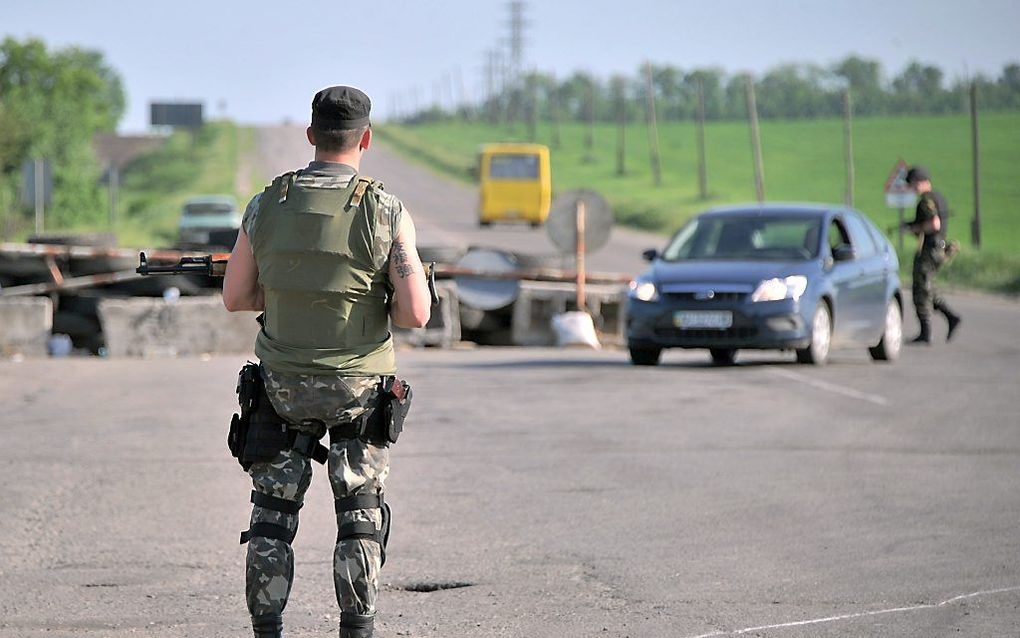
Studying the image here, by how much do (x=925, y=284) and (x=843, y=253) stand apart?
3414mm

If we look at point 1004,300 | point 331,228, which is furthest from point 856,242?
point 1004,300

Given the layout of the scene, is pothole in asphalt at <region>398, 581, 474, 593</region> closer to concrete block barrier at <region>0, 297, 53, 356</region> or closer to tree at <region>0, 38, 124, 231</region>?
concrete block barrier at <region>0, 297, 53, 356</region>

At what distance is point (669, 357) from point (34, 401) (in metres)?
7.75

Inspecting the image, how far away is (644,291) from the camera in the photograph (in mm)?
16547

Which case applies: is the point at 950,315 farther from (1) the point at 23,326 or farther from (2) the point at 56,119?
(2) the point at 56,119

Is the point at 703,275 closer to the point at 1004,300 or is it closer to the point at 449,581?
the point at 449,581

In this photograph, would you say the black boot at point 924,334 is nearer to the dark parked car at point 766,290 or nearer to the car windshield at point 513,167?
the dark parked car at point 766,290

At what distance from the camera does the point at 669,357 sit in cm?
1927

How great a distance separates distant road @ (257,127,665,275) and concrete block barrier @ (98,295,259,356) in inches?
162

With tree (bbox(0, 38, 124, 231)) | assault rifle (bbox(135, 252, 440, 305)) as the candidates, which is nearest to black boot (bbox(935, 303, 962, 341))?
assault rifle (bbox(135, 252, 440, 305))

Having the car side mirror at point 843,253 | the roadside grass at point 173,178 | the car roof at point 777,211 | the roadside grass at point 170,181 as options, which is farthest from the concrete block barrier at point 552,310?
the roadside grass at point 173,178

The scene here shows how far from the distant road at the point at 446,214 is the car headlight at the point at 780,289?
7.97 meters

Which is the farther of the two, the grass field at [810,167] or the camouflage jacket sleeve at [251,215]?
the grass field at [810,167]

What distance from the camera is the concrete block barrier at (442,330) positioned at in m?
21.8
